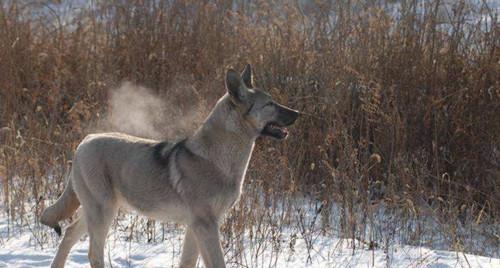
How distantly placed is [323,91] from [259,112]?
3978mm

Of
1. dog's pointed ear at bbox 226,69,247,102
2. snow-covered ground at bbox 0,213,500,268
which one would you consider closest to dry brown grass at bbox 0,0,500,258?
snow-covered ground at bbox 0,213,500,268

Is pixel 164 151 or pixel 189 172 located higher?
pixel 164 151

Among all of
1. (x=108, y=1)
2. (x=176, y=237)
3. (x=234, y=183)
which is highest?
(x=108, y=1)

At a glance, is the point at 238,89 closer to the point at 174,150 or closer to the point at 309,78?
the point at 174,150

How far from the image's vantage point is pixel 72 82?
10.7 meters

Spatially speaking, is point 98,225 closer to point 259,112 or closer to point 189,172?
point 189,172

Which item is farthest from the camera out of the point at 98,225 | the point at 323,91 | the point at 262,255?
the point at 323,91

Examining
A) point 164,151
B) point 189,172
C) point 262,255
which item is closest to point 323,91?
point 262,255

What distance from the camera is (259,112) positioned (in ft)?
17.2

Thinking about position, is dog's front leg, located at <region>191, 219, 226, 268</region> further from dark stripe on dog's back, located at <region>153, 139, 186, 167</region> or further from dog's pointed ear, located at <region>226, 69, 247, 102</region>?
dog's pointed ear, located at <region>226, 69, 247, 102</region>

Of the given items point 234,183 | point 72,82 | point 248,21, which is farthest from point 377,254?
point 72,82

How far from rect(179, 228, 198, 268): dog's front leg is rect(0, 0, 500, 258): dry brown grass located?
3.59 ft

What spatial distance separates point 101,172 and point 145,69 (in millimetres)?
5174

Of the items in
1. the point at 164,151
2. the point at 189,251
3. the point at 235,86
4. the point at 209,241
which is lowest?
the point at 189,251
